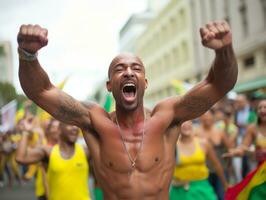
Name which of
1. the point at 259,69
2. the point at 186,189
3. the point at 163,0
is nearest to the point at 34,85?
the point at 186,189

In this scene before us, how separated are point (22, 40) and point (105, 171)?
96 cm

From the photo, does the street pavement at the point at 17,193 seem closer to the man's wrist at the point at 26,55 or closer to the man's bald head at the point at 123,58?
the man's bald head at the point at 123,58

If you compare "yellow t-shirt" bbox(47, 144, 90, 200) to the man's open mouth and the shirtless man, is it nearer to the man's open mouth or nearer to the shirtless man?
the shirtless man

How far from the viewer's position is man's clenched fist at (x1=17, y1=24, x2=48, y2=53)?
10.1 ft

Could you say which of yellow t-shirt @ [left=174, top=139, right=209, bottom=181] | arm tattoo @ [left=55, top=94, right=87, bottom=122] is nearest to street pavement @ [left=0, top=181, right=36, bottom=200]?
yellow t-shirt @ [left=174, top=139, right=209, bottom=181]

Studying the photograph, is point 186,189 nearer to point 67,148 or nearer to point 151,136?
point 67,148

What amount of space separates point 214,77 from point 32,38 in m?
1.13

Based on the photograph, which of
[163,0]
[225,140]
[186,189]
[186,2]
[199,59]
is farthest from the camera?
[163,0]

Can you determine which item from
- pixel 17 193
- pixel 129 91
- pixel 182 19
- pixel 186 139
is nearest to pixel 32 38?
pixel 129 91

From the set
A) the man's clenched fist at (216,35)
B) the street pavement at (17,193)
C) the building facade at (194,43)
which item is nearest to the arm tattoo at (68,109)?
the man's clenched fist at (216,35)

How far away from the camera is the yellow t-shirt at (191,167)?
664cm

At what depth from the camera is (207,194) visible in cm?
657

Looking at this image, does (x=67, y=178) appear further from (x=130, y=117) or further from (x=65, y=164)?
(x=130, y=117)

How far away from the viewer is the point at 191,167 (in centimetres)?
670
